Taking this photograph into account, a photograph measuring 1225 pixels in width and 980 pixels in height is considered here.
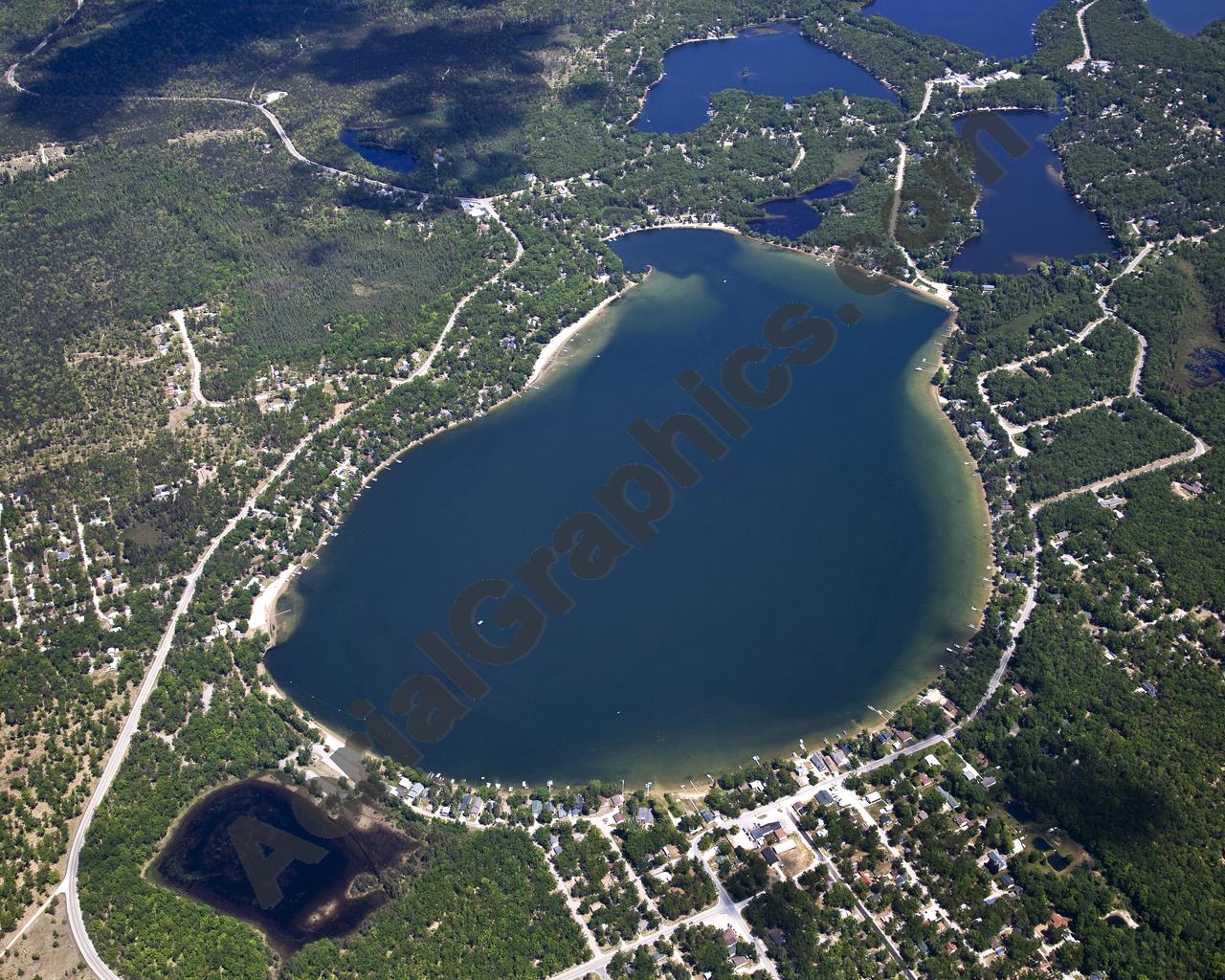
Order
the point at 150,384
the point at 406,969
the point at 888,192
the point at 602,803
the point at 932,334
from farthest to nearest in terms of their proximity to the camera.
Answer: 1. the point at 888,192
2. the point at 932,334
3. the point at 150,384
4. the point at 602,803
5. the point at 406,969

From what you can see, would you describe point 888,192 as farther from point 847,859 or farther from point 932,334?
point 847,859

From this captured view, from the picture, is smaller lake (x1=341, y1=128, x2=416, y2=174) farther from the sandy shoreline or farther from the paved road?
the paved road

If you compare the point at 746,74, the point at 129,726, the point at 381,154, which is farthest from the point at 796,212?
the point at 129,726

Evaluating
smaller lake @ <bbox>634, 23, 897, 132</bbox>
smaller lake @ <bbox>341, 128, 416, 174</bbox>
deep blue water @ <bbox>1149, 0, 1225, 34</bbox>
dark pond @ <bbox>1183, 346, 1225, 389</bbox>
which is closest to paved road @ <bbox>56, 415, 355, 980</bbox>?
smaller lake @ <bbox>341, 128, 416, 174</bbox>

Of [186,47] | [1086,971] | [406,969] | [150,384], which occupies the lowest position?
[1086,971]

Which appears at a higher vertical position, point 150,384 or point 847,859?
point 150,384

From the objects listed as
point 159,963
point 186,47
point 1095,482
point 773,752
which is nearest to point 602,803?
point 773,752

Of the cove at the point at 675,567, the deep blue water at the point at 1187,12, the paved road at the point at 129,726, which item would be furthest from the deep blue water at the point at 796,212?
the deep blue water at the point at 1187,12
